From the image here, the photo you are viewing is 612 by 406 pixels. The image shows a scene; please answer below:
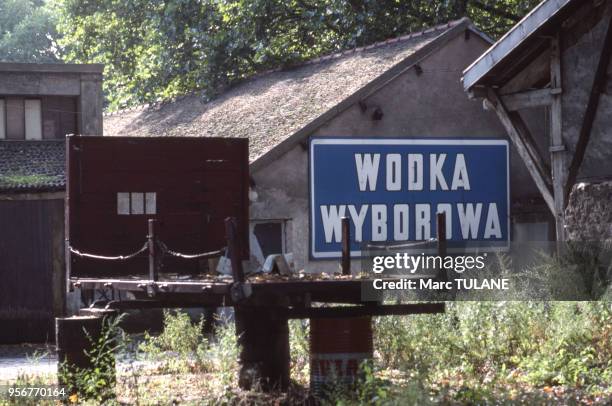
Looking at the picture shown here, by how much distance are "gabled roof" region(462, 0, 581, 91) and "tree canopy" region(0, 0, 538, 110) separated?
10396 millimetres

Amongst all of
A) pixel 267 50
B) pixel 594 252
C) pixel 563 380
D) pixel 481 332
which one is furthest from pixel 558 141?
pixel 267 50

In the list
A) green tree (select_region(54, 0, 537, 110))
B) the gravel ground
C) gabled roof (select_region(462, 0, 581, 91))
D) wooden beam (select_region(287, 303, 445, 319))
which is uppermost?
green tree (select_region(54, 0, 537, 110))

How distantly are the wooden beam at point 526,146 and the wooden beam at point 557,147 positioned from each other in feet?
1.14

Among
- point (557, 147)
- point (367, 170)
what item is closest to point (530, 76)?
point (557, 147)

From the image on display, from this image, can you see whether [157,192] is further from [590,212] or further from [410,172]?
[410,172]

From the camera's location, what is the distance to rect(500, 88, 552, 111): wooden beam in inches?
627

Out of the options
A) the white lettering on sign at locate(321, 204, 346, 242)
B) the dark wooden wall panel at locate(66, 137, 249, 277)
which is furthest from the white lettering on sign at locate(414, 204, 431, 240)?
the dark wooden wall panel at locate(66, 137, 249, 277)

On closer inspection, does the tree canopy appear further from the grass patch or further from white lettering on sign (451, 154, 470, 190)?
the grass patch

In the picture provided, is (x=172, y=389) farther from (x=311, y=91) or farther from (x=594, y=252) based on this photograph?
(x=311, y=91)

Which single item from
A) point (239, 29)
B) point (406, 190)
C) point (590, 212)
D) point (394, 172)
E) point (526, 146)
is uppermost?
point (239, 29)

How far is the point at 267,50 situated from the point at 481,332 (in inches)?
647

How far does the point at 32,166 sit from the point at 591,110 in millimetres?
10710

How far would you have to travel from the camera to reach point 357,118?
69.1 feet

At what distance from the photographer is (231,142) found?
13367 millimetres
